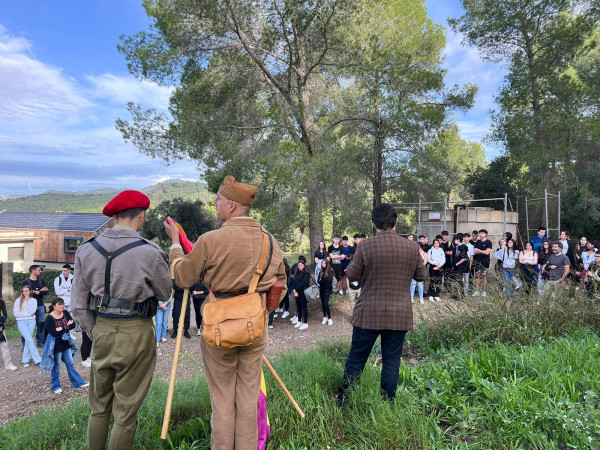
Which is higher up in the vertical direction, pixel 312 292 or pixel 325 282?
pixel 325 282

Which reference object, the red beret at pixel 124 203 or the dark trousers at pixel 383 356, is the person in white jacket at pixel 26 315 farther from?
the dark trousers at pixel 383 356

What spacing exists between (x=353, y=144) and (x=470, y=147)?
27.0 metres

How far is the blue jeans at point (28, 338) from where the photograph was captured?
25.0 feet

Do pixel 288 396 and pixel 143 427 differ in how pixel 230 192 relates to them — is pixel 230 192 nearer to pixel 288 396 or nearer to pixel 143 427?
pixel 288 396

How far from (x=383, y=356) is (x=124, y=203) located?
2.34m

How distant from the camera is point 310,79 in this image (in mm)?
12898

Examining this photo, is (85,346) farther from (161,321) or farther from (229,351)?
(229,351)

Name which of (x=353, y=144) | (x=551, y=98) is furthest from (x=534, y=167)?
(x=353, y=144)

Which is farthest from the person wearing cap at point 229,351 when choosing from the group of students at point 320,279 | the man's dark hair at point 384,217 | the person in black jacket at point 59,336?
the group of students at point 320,279

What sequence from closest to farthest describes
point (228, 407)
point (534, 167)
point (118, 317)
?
point (228, 407) → point (118, 317) → point (534, 167)

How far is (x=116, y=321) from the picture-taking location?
8.28 ft

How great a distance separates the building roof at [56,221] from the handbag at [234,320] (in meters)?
37.3

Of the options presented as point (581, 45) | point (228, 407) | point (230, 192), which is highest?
point (581, 45)

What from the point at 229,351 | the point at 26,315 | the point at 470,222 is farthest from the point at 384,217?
the point at 470,222
